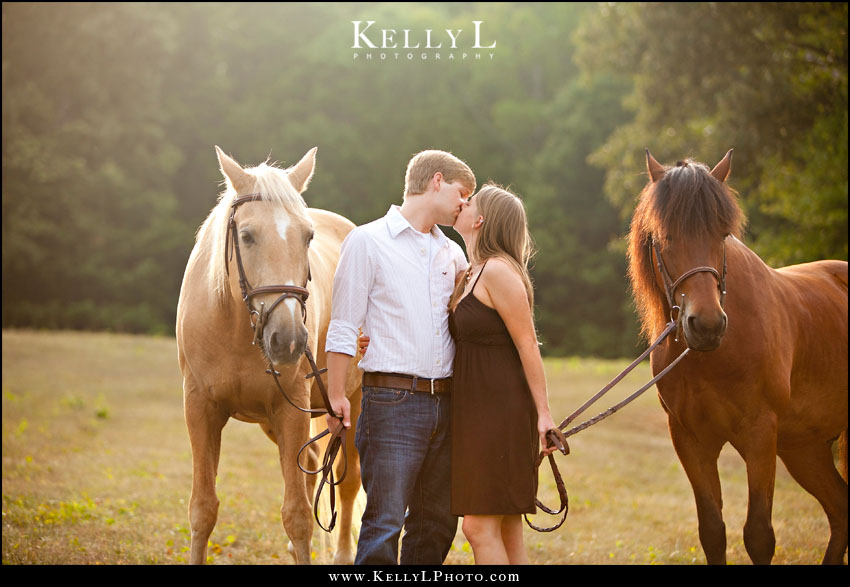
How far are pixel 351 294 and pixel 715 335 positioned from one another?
184 cm

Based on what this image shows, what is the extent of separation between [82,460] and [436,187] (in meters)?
8.15

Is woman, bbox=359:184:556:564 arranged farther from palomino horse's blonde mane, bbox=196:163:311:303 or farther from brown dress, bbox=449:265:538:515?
palomino horse's blonde mane, bbox=196:163:311:303

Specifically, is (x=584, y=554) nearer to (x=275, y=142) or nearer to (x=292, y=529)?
(x=292, y=529)

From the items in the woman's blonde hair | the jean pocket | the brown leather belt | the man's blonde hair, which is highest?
the man's blonde hair

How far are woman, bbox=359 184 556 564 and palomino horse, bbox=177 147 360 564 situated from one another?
65 cm

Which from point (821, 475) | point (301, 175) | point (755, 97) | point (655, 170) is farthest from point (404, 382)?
point (755, 97)

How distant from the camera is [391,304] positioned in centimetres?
389

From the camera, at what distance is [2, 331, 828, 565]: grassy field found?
648cm

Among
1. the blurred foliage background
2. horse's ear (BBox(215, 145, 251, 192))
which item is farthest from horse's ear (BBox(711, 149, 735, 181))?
the blurred foliage background

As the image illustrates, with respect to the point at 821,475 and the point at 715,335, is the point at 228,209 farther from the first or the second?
the point at 821,475

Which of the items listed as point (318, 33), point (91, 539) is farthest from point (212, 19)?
point (91, 539)

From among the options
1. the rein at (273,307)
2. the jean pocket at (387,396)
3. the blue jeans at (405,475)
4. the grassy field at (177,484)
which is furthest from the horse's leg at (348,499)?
the jean pocket at (387,396)

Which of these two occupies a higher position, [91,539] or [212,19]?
[212,19]

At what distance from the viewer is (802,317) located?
Result: 5.36 meters
